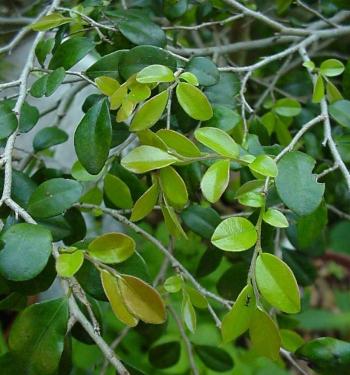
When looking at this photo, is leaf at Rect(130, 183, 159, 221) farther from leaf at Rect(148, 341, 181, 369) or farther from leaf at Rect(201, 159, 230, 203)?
leaf at Rect(148, 341, 181, 369)

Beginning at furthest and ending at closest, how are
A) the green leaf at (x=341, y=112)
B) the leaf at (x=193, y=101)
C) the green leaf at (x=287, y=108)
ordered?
the green leaf at (x=287, y=108) < the green leaf at (x=341, y=112) < the leaf at (x=193, y=101)

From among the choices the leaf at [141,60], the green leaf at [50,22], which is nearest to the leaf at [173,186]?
the leaf at [141,60]

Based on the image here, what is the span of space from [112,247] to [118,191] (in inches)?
6.2

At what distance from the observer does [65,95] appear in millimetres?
765

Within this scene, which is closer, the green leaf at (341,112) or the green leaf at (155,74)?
the green leaf at (155,74)

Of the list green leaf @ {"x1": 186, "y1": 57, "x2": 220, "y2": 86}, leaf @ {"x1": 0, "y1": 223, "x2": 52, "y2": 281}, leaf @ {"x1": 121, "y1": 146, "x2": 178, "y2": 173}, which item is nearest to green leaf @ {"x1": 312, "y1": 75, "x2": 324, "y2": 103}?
green leaf @ {"x1": 186, "y1": 57, "x2": 220, "y2": 86}

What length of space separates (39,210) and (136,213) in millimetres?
88

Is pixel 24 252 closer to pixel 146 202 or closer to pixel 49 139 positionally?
pixel 146 202

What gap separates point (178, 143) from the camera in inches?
19.1

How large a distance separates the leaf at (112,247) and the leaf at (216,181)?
0.07 m

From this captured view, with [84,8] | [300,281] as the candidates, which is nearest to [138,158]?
[84,8]

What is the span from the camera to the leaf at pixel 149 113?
0.49 m

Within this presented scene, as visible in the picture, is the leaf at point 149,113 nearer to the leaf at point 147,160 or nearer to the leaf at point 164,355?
the leaf at point 147,160

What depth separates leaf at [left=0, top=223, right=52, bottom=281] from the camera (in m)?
0.42
